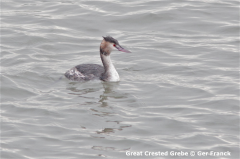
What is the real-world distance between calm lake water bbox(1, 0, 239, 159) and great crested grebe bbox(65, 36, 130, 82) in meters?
0.17

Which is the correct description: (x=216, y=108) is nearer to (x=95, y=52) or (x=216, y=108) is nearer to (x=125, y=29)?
(x=95, y=52)

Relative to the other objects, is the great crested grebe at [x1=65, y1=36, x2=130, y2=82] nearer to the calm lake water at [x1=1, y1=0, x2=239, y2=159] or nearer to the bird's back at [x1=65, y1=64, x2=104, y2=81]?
the bird's back at [x1=65, y1=64, x2=104, y2=81]

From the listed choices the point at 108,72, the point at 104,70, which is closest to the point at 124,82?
the point at 108,72

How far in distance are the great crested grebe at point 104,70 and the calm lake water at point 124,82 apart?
166mm

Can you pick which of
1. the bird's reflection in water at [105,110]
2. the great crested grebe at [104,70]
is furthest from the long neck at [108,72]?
the bird's reflection in water at [105,110]

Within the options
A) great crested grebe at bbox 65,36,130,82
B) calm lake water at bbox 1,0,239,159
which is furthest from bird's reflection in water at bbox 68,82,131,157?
great crested grebe at bbox 65,36,130,82

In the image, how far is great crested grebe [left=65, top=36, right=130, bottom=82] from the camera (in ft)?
38.9

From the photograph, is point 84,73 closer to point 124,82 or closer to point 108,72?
point 108,72

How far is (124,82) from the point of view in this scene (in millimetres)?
11922

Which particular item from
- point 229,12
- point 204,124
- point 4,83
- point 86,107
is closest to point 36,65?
point 4,83

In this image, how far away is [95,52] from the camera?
45.0ft

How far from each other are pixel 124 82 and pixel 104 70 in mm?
554

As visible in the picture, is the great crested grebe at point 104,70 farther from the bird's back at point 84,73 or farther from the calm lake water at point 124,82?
the calm lake water at point 124,82

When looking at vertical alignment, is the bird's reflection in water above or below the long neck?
below
